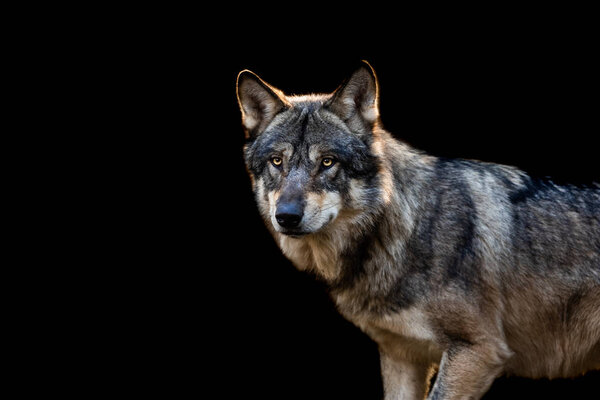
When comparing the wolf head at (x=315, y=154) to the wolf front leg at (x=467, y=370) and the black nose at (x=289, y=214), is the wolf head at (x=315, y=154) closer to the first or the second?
the black nose at (x=289, y=214)

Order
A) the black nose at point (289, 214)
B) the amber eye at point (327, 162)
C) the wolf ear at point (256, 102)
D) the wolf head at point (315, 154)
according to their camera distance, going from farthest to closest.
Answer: the wolf ear at point (256, 102), the amber eye at point (327, 162), the wolf head at point (315, 154), the black nose at point (289, 214)

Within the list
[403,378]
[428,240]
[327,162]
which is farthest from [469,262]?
[327,162]

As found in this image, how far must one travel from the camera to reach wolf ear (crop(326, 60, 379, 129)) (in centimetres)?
655

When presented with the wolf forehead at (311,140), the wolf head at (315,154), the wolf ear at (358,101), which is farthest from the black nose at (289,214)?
the wolf ear at (358,101)

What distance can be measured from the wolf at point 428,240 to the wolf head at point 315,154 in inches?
0.4

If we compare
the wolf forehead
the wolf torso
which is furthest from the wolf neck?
the wolf forehead

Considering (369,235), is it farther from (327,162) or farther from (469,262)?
(469,262)

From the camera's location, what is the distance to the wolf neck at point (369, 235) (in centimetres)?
668

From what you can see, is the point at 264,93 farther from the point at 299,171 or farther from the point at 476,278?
the point at 476,278

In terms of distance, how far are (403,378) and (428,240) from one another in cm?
134

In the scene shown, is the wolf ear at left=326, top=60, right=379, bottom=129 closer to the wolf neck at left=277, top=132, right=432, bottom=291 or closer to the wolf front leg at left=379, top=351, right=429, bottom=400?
the wolf neck at left=277, top=132, right=432, bottom=291

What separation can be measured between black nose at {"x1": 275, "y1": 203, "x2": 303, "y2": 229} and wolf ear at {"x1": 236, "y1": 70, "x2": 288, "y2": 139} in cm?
95

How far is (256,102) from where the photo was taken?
691cm

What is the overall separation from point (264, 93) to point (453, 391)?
280 centimetres
